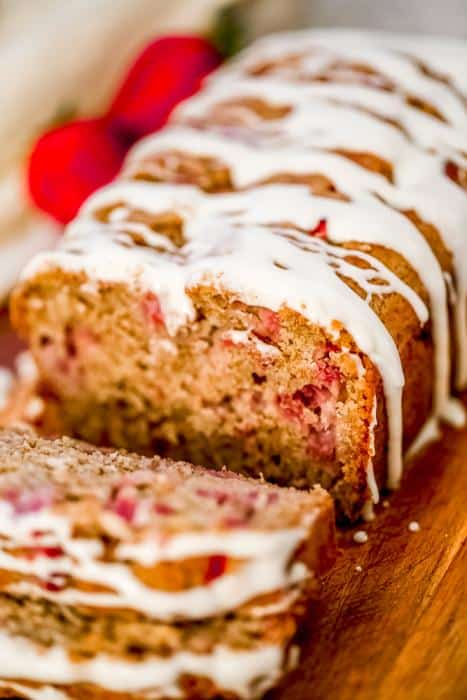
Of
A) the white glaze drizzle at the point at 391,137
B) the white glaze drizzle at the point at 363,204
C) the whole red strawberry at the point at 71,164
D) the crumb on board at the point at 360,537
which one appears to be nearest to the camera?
the crumb on board at the point at 360,537

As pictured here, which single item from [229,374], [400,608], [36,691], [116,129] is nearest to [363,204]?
[229,374]

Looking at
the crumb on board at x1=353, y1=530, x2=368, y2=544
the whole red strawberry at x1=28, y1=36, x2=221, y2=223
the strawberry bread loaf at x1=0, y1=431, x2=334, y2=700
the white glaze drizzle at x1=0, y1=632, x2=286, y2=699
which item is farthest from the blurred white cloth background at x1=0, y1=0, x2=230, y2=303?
the white glaze drizzle at x1=0, y1=632, x2=286, y2=699

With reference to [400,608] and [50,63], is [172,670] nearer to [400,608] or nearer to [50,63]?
[400,608]

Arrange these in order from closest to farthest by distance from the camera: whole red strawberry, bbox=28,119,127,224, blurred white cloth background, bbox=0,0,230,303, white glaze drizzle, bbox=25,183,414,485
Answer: white glaze drizzle, bbox=25,183,414,485 < whole red strawberry, bbox=28,119,127,224 < blurred white cloth background, bbox=0,0,230,303

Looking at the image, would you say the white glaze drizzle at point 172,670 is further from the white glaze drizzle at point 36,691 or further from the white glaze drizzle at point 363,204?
the white glaze drizzle at point 363,204

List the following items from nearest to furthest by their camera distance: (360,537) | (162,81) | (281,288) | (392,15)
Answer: (281,288) < (360,537) < (162,81) < (392,15)

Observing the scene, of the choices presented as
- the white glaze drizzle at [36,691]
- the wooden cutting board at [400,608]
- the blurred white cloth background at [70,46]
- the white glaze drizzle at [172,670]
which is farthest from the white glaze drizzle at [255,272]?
the blurred white cloth background at [70,46]

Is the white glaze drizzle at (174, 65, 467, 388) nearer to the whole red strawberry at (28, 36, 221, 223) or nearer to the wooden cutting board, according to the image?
the wooden cutting board
